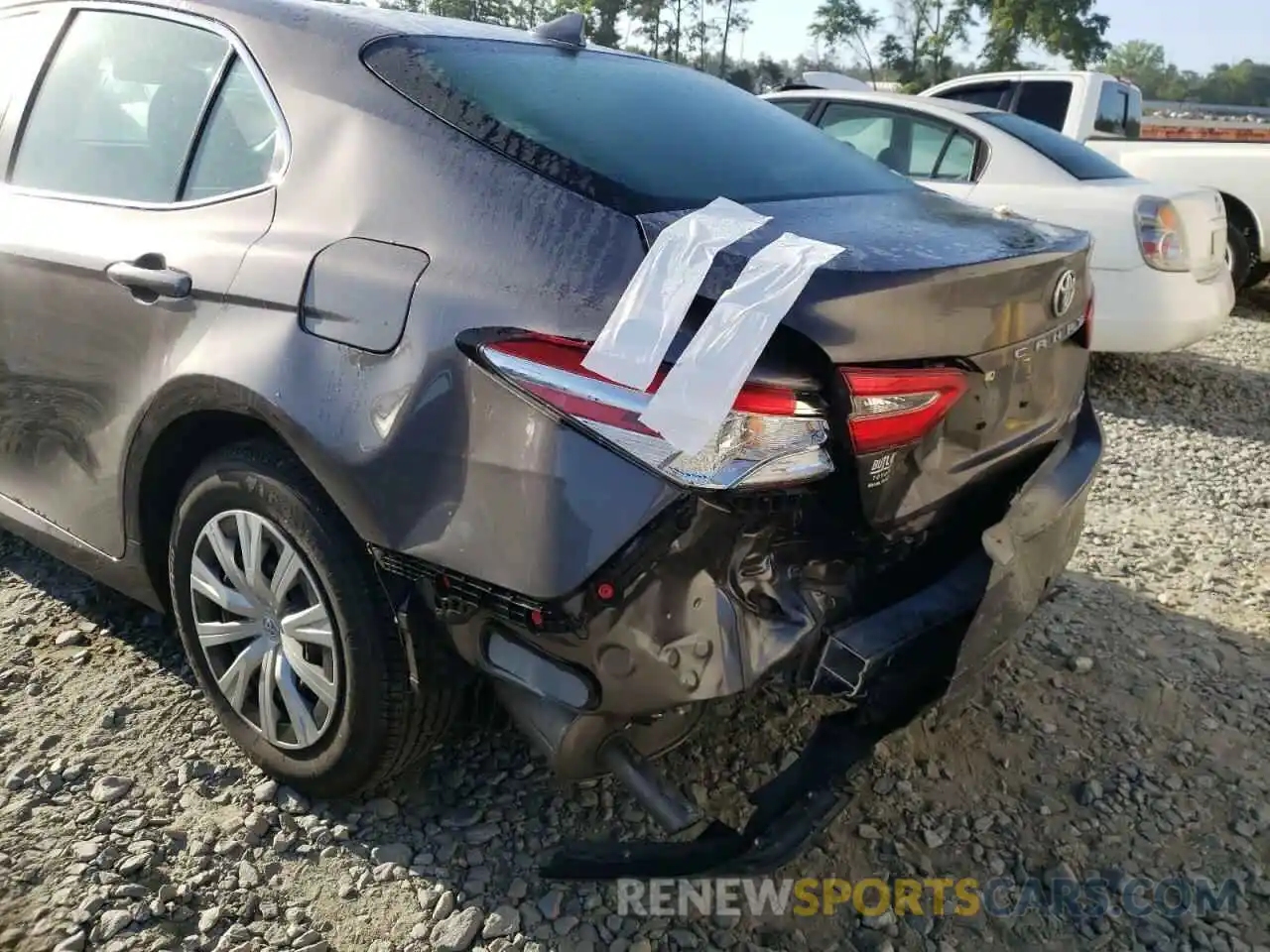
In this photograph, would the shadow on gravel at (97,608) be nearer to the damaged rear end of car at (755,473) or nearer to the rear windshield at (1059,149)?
the damaged rear end of car at (755,473)

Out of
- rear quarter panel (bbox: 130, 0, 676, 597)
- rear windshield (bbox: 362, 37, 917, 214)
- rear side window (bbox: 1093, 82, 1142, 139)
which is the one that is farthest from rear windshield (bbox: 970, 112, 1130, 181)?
rear quarter panel (bbox: 130, 0, 676, 597)

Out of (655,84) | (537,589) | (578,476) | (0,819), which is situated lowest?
(0,819)

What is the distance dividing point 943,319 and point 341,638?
4.34 ft

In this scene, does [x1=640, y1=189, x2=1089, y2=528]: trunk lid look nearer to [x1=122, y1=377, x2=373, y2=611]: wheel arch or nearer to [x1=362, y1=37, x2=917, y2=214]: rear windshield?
[x1=362, y1=37, x2=917, y2=214]: rear windshield

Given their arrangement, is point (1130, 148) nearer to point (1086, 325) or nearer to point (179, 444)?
point (1086, 325)

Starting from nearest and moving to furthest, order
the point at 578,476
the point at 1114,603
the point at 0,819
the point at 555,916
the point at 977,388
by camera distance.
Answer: the point at 578,476 < the point at 977,388 < the point at 555,916 < the point at 0,819 < the point at 1114,603

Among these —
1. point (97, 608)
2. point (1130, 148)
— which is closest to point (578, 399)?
point (97, 608)

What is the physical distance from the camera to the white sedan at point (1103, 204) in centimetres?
548

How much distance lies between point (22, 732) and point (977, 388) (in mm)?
2398

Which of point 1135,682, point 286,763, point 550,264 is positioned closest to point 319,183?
point 550,264

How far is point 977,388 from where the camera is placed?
1.97 m

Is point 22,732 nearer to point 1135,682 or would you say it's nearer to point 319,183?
point 319,183

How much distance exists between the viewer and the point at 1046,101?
796 centimetres

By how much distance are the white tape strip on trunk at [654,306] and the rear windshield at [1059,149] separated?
4.69 metres
